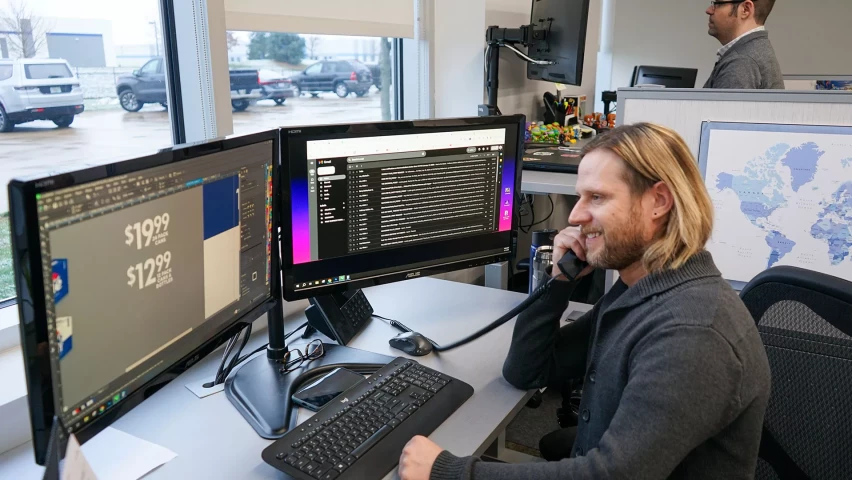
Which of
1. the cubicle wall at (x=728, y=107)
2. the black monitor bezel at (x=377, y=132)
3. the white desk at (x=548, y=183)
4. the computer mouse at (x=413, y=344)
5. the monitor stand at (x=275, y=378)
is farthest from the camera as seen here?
the white desk at (x=548, y=183)

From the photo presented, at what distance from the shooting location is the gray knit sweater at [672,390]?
92 cm

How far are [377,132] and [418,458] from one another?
668 millimetres

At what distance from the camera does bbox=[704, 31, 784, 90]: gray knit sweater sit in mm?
2494

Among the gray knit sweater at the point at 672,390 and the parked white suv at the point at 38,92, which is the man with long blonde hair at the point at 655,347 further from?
the parked white suv at the point at 38,92

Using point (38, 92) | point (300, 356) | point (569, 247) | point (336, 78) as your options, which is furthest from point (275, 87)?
point (569, 247)

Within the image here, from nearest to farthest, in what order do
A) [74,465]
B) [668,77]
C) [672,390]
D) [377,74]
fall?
[74,465], [672,390], [377,74], [668,77]

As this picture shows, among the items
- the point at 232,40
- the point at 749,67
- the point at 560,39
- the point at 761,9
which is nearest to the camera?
the point at 232,40

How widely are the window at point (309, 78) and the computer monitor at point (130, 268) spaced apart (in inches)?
28.7

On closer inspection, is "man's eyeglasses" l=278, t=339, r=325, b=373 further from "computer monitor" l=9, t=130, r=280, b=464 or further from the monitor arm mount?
the monitor arm mount

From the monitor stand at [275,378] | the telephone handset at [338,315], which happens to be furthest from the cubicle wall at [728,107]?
the monitor stand at [275,378]

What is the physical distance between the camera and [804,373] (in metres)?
1.15

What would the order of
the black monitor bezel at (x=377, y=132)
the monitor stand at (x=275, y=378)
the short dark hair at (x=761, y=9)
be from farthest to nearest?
the short dark hair at (x=761, y=9) → the black monitor bezel at (x=377, y=132) → the monitor stand at (x=275, y=378)

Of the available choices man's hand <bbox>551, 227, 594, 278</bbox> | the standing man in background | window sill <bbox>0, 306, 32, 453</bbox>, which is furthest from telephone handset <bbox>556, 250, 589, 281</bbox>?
the standing man in background

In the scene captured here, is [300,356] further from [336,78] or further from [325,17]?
[336,78]
